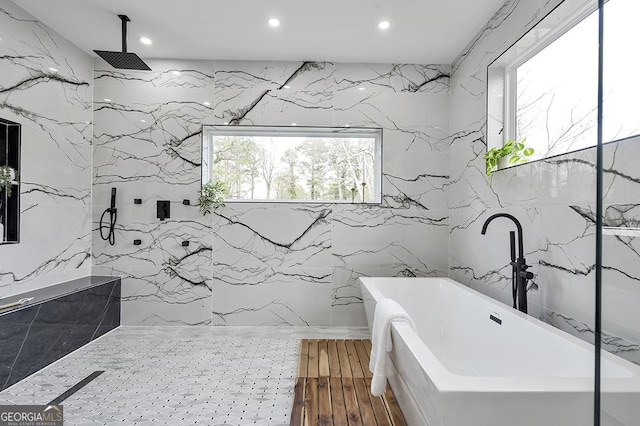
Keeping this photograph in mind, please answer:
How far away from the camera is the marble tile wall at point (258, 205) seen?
3.32 meters

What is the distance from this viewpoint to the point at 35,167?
266 centimetres

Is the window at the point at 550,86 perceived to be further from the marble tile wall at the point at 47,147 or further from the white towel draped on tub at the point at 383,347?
the marble tile wall at the point at 47,147

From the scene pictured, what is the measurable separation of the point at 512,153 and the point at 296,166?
1934mm

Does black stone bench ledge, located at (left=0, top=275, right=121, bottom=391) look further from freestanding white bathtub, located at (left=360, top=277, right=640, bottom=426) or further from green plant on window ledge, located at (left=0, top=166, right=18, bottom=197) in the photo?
freestanding white bathtub, located at (left=360, top=277, right=640, bottom=426)

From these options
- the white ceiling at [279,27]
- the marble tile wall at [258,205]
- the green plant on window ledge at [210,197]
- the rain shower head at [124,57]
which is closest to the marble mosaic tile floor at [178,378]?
the marble tile wall at [258,205]

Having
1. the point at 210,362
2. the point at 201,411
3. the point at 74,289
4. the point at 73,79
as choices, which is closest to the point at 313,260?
the point at 210,362

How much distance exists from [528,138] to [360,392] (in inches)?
79.0

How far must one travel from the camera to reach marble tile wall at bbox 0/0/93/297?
2480mm

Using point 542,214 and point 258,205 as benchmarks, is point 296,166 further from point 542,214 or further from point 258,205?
point 542,214

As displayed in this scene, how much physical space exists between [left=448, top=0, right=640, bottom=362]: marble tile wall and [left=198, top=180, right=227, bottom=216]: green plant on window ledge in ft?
7.15

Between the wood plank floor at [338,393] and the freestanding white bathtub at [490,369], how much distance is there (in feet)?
0.89

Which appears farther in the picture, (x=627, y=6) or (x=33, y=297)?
(x=33, y=297)

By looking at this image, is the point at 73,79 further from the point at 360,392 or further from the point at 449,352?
the point at 449,352

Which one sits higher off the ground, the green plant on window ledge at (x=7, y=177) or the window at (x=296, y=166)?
the window at (x=296, y=166)
